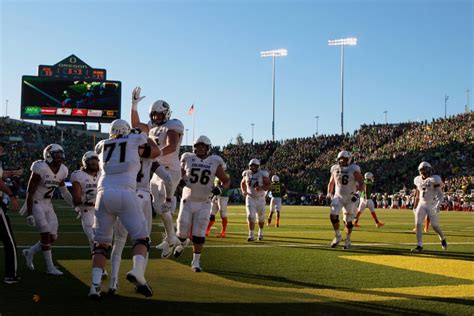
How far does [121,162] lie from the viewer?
258 inches

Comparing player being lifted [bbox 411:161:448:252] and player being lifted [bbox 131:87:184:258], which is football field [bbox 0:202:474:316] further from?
player being lifted [bbox 131:87:184:258]

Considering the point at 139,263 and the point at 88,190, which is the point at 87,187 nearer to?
the point at 88,190

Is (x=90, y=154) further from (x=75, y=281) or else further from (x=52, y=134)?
(x=52, y=134)

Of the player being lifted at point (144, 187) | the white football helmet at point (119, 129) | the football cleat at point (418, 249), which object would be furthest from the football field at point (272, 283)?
the white football helmet at point (119, 129)

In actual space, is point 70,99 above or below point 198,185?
above

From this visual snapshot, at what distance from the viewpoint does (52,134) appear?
59.0m

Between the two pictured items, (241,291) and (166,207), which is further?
(166,207)

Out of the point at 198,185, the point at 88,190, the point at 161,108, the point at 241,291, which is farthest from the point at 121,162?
the point at 198,185

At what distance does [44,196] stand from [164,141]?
1984mm

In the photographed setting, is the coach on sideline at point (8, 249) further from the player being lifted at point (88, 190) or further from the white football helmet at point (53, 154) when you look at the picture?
the player being lifted at point (88, 190)

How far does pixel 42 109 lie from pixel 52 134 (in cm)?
1304

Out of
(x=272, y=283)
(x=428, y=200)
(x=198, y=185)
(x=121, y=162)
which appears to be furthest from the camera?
(x=428, y=200)

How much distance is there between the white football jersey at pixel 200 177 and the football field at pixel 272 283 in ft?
3.84

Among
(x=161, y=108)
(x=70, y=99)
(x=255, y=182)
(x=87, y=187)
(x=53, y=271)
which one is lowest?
(x=53, y=271)
